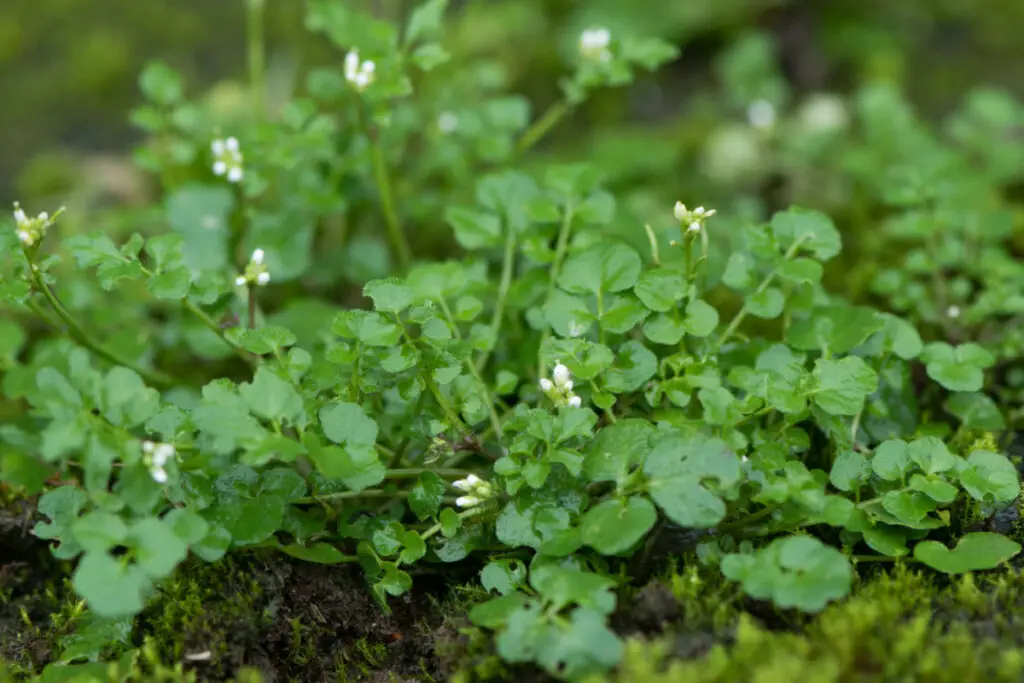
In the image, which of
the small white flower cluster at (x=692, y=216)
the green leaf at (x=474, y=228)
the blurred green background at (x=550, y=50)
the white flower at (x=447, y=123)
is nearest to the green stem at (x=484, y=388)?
the green leaf at (x=474, y=228)

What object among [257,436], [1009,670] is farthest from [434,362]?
[1009,670]

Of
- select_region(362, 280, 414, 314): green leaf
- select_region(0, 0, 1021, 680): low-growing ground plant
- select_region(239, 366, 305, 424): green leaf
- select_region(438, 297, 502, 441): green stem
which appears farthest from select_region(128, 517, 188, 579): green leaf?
select_region(438, 297, 502, 441): green stem

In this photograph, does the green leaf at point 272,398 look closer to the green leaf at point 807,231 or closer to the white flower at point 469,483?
the white flower at point 469,483

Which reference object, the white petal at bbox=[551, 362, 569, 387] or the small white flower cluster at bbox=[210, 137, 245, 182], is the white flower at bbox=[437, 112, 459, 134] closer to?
the small white flower cluster at bbox=[210, 137, 245, 182]

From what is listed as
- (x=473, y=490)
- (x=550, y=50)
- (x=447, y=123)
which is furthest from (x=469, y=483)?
(x=550, y=50)

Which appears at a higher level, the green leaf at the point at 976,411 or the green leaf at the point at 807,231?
the green leaf at the point at 807,231

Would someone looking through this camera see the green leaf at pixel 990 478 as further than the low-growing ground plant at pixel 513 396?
Yes
